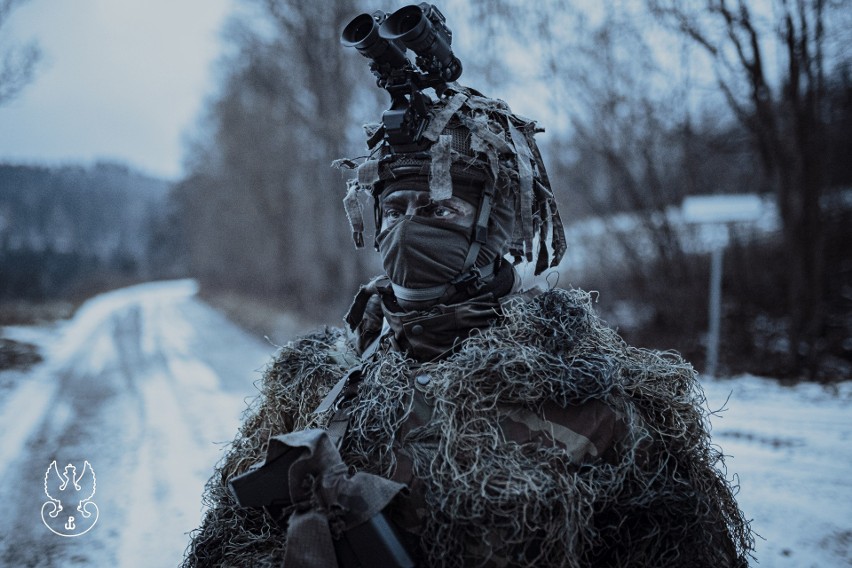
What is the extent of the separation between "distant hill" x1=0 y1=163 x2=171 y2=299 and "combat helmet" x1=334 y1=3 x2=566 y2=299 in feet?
20.3

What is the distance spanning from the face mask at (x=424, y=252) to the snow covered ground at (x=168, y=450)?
0.57 metres

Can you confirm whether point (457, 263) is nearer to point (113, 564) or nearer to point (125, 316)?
point (113, 564)

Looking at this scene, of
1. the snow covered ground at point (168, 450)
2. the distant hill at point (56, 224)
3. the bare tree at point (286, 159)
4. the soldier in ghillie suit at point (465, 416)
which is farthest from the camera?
the bare tree at point (286, 159)

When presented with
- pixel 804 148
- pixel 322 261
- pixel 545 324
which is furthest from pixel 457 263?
pixel 322 261

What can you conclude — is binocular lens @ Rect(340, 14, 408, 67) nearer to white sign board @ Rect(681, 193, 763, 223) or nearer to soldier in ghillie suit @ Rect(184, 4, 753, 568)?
soldier in ghillie suit @ Rect(184, 4, 753, 568)

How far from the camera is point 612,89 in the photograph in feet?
29.6

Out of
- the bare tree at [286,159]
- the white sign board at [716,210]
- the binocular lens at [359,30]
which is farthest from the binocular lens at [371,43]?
the bare tree at [286,159]

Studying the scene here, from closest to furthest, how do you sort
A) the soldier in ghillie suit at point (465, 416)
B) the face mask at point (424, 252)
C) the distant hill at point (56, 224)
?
the soldier in ghillie suit at point (465, 416)
the face mask at point (424, 252)
the distant hill at point (56, 224)

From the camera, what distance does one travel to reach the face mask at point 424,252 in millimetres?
1899

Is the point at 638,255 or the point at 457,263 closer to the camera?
the point at 457,263

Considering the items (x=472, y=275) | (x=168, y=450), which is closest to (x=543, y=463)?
(x=472, y=275)

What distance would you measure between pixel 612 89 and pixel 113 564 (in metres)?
8.56

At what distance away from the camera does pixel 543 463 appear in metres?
1.57

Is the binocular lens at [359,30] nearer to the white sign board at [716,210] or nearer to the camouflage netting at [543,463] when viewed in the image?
the camouflage netting at [543,463]
